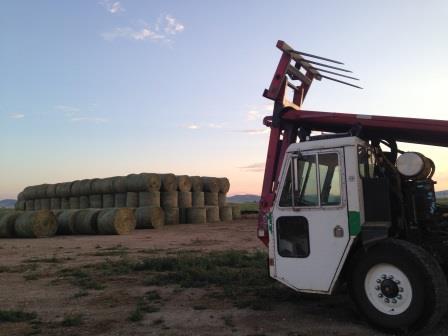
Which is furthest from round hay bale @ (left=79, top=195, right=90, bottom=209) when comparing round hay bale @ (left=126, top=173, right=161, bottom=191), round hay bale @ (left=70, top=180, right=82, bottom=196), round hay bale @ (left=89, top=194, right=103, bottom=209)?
round hay bale @ (left=126, top=173, right=161, bottom=191)

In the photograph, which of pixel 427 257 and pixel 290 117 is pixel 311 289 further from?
pixel 290 117

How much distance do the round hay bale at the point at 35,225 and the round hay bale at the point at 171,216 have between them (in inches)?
265

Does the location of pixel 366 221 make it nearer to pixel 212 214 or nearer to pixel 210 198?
pixel 212 214

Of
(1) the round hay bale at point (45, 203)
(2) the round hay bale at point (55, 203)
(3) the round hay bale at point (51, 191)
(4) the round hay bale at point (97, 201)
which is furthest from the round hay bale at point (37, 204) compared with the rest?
(4) the round hay bale at point (97, 201)

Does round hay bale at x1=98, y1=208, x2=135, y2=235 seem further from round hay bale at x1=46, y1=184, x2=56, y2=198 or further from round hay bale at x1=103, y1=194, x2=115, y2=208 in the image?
round hay bale at x1=46, y1=184, x2=56, y2=198

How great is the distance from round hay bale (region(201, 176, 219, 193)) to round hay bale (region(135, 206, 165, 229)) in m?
6.18

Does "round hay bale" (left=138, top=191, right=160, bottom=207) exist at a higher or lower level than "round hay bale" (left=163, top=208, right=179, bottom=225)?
higher

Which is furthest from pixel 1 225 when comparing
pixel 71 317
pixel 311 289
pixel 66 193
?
pixel 311 289

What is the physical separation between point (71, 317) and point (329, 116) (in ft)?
15.2

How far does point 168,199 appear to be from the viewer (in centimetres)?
2897

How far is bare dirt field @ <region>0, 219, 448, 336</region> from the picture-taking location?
23.2 ft

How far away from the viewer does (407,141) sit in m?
8.23

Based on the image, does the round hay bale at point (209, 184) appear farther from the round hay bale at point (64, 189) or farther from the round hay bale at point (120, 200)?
the round hay bale at point (64, 189)

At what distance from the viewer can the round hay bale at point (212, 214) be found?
31.0 m
